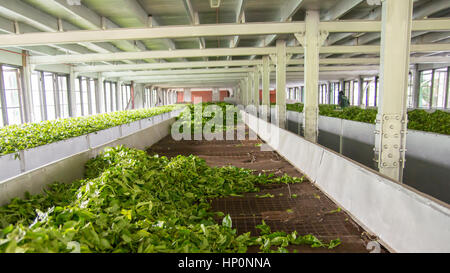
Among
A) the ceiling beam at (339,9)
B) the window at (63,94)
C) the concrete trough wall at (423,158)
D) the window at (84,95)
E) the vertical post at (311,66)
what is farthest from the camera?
the window at (84,95)

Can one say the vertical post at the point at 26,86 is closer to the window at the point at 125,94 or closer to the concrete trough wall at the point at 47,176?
the concrete trough wall at the point at 47,176

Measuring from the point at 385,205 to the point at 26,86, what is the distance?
17836 mm

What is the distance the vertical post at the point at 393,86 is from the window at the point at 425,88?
23079mm

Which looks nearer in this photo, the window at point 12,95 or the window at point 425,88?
the window at point 12,95

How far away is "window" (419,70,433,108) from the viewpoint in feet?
82.0

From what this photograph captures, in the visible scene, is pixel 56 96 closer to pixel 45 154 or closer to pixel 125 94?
pixel 45 154

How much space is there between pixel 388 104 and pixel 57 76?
21912mm

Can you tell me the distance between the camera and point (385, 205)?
3.97 m

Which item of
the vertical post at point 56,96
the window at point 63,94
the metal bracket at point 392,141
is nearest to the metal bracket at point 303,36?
the metal bracket at point 392,141

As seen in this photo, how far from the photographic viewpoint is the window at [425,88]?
82.0 feet

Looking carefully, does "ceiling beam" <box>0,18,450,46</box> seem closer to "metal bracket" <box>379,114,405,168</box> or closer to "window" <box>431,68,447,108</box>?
"metal bracket" <box>379,114,405,168</box>

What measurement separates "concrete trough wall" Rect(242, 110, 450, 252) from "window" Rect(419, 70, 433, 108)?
78.2 ft

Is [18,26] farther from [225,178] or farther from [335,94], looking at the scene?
[335,94]

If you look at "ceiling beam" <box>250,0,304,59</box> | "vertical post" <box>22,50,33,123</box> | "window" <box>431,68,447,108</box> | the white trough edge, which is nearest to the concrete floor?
the white trough edge
